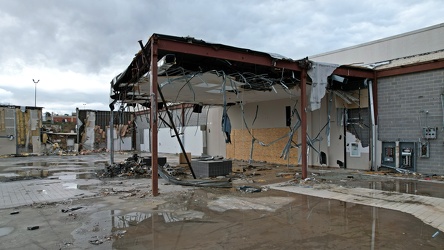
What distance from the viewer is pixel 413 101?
1063cm

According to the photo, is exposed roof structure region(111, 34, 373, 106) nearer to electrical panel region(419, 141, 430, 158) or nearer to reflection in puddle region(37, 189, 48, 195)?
electrical panel region(419, 141, 430, 158)

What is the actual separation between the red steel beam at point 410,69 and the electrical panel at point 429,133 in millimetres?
2048

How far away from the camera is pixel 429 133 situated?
33.1 ft

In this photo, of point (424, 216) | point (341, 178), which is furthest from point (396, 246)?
point (341, 178)

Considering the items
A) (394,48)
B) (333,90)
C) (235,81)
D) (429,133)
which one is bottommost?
(429,133)

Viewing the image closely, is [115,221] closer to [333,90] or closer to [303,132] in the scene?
[303,132]

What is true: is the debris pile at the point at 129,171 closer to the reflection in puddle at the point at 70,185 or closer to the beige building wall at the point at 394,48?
the reflection in puddle at the point at 70,185

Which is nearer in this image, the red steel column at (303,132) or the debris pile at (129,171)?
the red steel column at (303,132)

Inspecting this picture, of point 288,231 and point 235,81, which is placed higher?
point 235,81

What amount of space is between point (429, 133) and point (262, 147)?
8.13 m

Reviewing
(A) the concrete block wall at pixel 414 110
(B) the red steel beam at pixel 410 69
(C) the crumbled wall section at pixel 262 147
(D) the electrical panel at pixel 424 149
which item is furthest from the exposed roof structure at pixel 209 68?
(C) the crumbled wall section at pixel 262 147

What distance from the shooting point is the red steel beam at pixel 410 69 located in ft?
33.0

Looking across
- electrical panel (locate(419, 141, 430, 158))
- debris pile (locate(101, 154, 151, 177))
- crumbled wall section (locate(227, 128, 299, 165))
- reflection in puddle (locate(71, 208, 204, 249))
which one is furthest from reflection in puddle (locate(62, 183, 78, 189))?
electrical panel (locate(419, 141, 430, 158))

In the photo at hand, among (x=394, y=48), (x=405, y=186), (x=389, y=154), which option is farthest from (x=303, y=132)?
(x=394, y=48)
